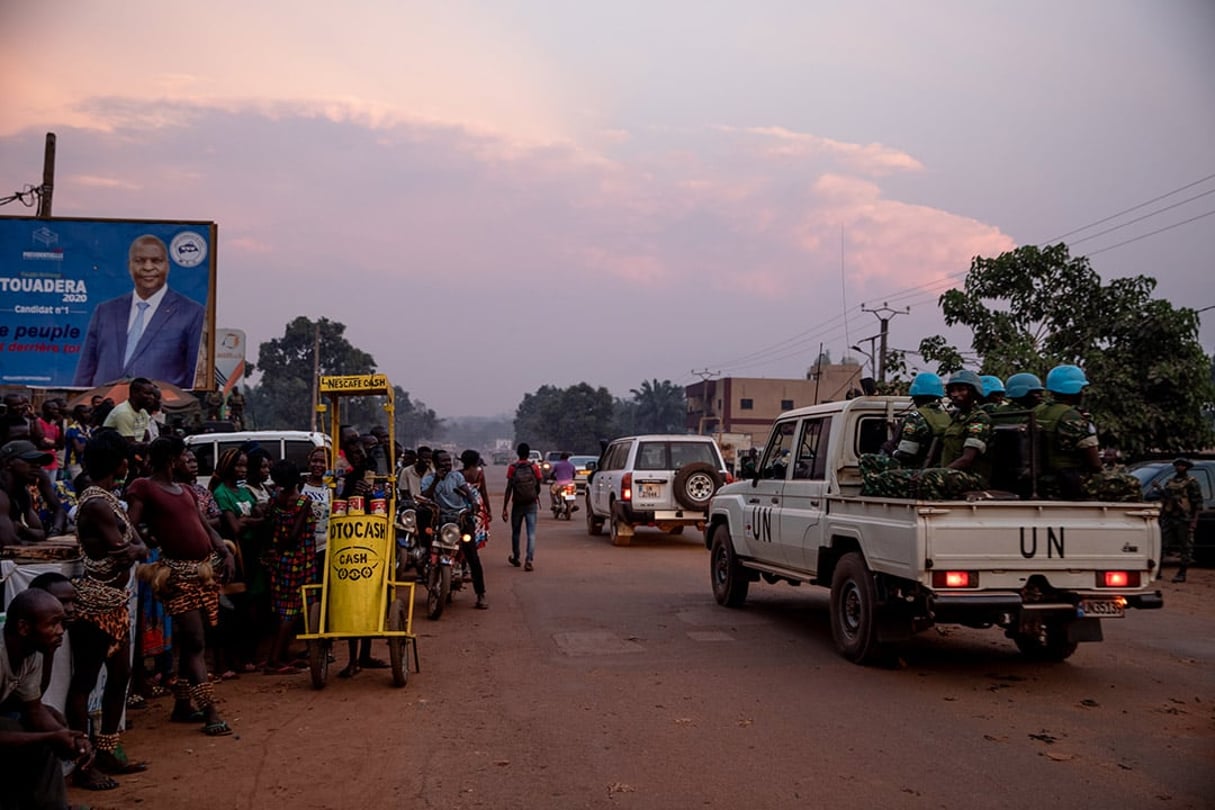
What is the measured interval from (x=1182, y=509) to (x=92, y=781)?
1484 centimetres

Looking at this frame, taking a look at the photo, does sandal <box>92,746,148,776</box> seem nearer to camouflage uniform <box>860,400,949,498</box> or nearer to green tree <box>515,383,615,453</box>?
camouflage uniform <box>860,400,949,498</box>

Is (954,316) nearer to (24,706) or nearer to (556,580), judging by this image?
(556,580)

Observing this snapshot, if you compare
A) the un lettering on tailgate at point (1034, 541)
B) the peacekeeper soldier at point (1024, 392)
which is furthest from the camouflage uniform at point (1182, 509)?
the un lettering on tailgate at point (1034, 541)

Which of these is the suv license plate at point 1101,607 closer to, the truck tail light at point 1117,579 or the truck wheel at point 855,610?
the truck tail light at point 1117,579

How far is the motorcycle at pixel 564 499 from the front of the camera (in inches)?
1047

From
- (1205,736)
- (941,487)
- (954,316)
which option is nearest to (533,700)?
(941,487)

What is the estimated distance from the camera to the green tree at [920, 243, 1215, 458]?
19.9 m

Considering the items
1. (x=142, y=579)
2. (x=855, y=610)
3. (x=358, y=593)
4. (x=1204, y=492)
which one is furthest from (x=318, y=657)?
(x=1204, y=492)

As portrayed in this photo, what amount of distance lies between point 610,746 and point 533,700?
1337mm

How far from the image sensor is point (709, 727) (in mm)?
6602

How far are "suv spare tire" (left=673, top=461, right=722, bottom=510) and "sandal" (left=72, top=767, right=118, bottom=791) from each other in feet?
43.2

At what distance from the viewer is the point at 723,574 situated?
39.5 feet

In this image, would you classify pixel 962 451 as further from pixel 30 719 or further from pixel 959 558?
pixel 30 719

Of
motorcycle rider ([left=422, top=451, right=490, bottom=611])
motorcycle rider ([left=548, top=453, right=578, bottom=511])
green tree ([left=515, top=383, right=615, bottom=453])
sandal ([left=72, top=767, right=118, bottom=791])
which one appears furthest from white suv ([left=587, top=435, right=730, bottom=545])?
green tree ([left=515, top=383, right=615, bottom=453])
